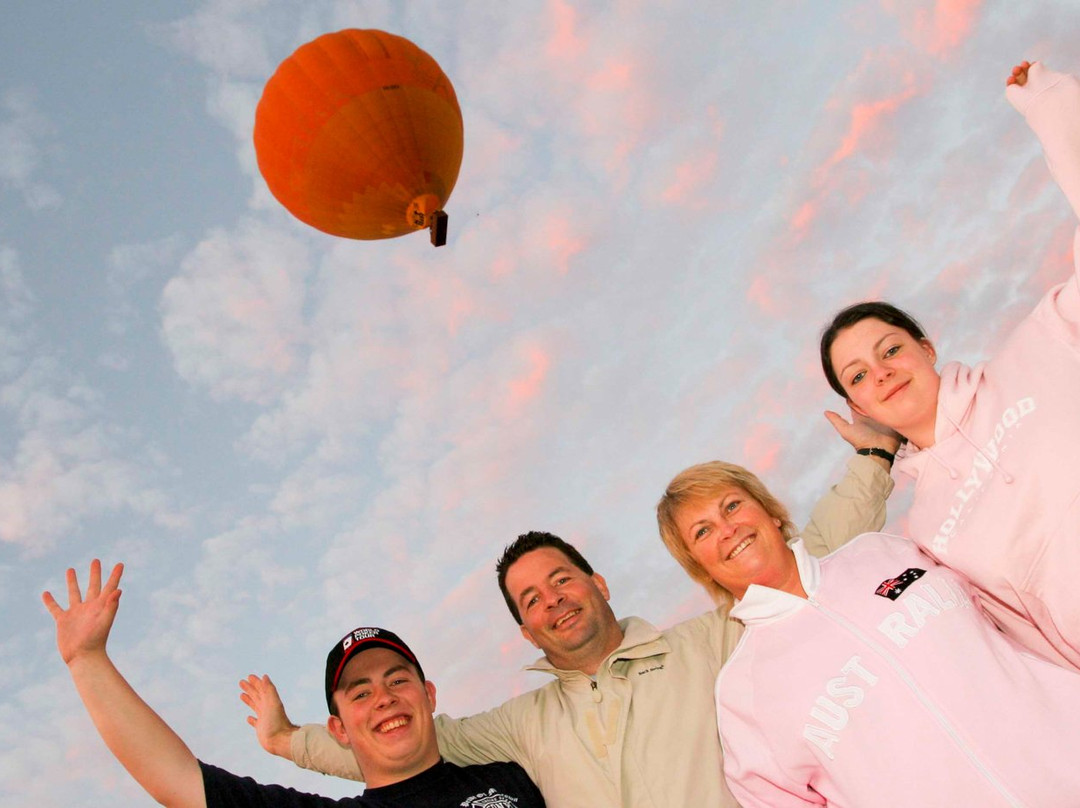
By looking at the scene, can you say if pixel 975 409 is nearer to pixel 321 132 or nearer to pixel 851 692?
pixel 851 692

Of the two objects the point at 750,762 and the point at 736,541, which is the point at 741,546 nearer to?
the point at 736,541

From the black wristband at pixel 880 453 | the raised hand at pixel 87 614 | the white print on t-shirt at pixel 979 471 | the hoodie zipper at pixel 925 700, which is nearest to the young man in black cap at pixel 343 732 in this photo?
the raised hand at pixel 87 614

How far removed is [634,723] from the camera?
14.7ft

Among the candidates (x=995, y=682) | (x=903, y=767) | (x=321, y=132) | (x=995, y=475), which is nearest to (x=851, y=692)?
(x=903, y=767)

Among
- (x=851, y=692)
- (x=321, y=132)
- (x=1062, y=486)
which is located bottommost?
(x=851, y=692)

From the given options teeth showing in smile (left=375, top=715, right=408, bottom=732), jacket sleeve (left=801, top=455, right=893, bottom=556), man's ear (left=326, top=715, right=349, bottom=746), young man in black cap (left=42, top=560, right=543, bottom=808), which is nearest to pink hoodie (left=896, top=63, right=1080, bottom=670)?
jacket sleeve (left=801, top=455, right=893, bottom=556)

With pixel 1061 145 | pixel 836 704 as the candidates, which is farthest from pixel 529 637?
pixel 1061 145

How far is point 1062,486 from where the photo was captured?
3.52m

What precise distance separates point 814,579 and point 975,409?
47.6 inches

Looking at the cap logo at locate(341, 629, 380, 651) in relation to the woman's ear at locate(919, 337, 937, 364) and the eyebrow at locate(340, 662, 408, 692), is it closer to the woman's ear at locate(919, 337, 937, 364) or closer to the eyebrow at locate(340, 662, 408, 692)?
the eyebrow at locate(340, 662, 408, 692)

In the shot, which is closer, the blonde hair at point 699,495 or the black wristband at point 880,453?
the blonde hair at point 699,495

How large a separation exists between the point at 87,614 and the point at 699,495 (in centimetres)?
332

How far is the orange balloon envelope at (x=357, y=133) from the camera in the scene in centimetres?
724

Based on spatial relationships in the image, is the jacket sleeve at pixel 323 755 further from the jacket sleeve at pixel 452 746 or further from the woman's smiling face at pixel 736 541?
the woman's smiling face at pixel 736 541
